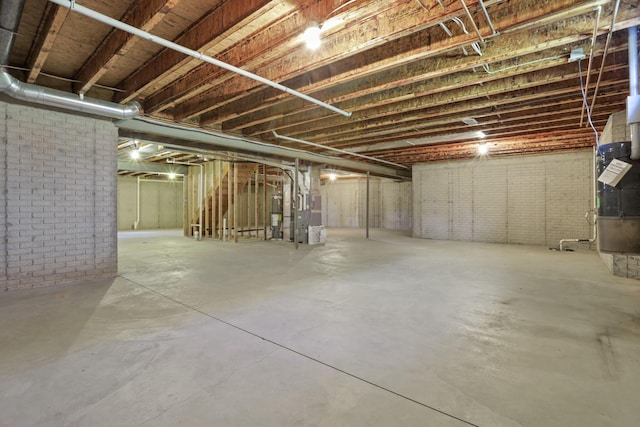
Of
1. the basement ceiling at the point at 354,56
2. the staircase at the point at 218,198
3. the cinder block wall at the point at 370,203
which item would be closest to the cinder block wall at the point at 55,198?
the basement ceiling at the point at 354,56

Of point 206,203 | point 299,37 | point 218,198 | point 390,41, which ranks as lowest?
point 206,203

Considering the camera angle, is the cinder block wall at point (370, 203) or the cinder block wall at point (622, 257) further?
the cinder block wall at point (370, 203)

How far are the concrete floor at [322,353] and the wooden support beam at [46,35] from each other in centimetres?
244

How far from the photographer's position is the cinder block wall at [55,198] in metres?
3.66

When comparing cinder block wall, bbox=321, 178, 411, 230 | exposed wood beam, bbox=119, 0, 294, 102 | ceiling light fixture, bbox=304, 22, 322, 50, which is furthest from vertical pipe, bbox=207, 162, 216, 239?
ceiling light fixture, bbox=304, 22, 322, 50

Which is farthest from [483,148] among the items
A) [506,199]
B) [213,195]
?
[213,195]

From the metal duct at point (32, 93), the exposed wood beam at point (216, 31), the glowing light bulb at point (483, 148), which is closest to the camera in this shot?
the metal duct at point (32, 93)

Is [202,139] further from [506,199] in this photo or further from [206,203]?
[506,199]

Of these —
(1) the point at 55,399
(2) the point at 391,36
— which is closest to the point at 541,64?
(2) the point at 391,36

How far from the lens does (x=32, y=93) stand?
3412mm

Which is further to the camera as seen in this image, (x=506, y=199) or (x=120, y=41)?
(x=506, y=199)

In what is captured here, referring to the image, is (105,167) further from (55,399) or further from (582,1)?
(582,1)

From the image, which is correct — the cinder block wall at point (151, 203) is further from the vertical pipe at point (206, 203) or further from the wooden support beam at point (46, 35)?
the wooden support beam at point (46, 35)

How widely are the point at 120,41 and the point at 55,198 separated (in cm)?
241
